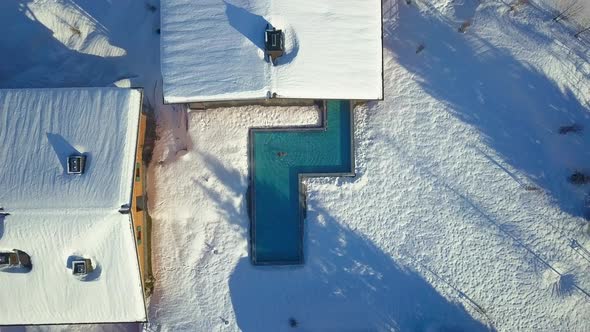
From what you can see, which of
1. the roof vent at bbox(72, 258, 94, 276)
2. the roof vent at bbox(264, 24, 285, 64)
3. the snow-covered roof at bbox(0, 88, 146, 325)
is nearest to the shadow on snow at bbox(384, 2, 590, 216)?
the roof vent at bbox(264, 24, 285, 64)

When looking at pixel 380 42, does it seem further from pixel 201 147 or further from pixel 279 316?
pixel 279 316

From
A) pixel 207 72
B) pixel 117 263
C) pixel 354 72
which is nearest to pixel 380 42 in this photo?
pixel 354 72

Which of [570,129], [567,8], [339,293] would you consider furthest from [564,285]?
[567,8]

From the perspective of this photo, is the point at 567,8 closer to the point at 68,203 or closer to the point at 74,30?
the point at 74,30

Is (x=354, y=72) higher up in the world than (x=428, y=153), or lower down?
higher up

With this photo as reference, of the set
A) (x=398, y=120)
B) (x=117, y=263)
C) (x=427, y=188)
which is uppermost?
(x=398, y=120)
